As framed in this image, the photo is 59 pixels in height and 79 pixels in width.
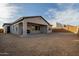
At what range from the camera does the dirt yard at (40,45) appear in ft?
9.00

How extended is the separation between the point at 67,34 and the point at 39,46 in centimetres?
45

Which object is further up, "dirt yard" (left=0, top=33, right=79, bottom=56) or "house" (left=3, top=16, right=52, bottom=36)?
"house" (left=3, top=16, right=52, bottom=36)

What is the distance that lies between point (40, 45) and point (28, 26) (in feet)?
1.10

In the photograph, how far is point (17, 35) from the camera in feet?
9.20

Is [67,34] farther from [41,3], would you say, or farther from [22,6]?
[22,6]

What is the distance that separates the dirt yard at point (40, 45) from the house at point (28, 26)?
8 centimetres

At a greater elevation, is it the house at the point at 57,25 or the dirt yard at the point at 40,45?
the house at the point at 57,25

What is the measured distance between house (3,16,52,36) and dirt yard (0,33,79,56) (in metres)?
0.08

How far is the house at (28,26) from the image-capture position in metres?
2.77

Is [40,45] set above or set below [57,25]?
below

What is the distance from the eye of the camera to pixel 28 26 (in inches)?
111

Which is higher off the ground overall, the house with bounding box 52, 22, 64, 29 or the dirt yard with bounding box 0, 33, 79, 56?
the house with bounding box 52, 22, 64, 29

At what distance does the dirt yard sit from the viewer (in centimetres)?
274

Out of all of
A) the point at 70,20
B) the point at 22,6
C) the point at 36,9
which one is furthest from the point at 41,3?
the point at 70,20
